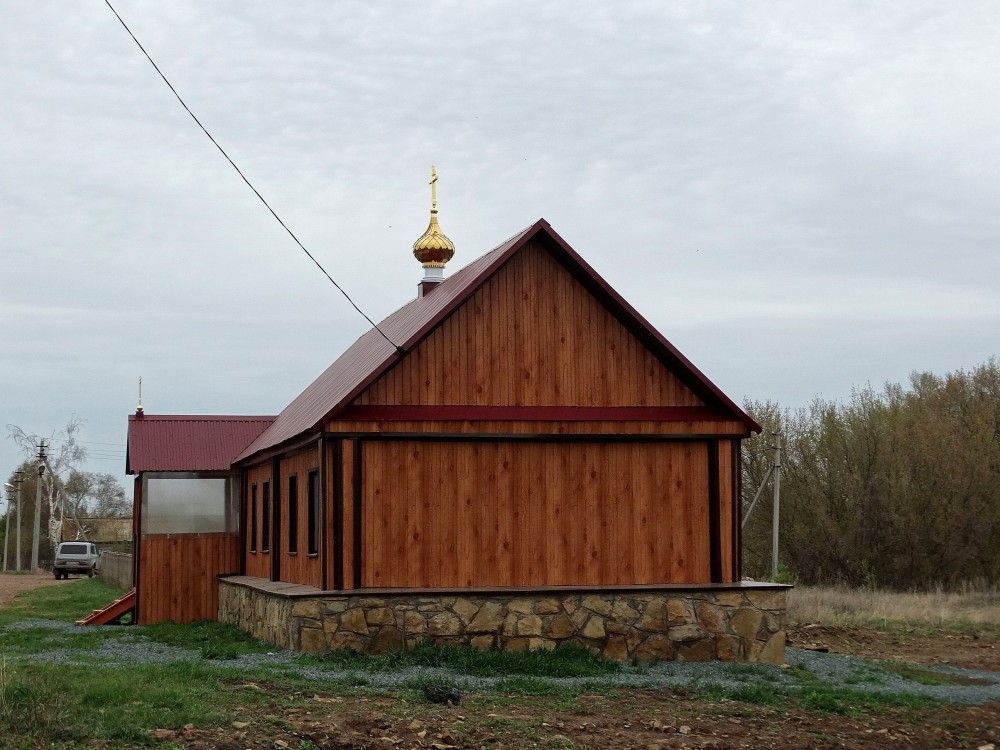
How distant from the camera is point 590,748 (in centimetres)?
1049

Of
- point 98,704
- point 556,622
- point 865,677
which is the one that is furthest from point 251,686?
point 865,677

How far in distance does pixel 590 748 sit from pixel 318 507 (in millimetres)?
7180

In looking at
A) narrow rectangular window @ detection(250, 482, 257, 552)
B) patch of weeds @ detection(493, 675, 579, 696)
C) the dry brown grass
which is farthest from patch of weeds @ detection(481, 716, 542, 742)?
the dry brown grass

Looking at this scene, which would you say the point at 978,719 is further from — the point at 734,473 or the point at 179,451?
the point at 179,451

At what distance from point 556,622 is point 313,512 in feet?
12.7

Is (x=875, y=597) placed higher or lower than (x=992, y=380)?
lower

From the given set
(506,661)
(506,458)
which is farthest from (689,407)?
(506,661)

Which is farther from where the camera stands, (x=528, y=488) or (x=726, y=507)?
(x=726, y=507)

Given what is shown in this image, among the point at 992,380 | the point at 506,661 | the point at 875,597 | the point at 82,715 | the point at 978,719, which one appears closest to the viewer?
the point at 82,715

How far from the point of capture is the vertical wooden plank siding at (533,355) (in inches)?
646

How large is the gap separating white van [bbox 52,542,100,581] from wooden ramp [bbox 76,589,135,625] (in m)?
27.7

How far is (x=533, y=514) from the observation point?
54.0 feet

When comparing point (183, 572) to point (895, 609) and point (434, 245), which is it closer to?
point (434, 245)

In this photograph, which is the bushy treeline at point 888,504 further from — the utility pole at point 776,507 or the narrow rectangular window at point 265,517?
the narrow rectangular window at point 265,517
